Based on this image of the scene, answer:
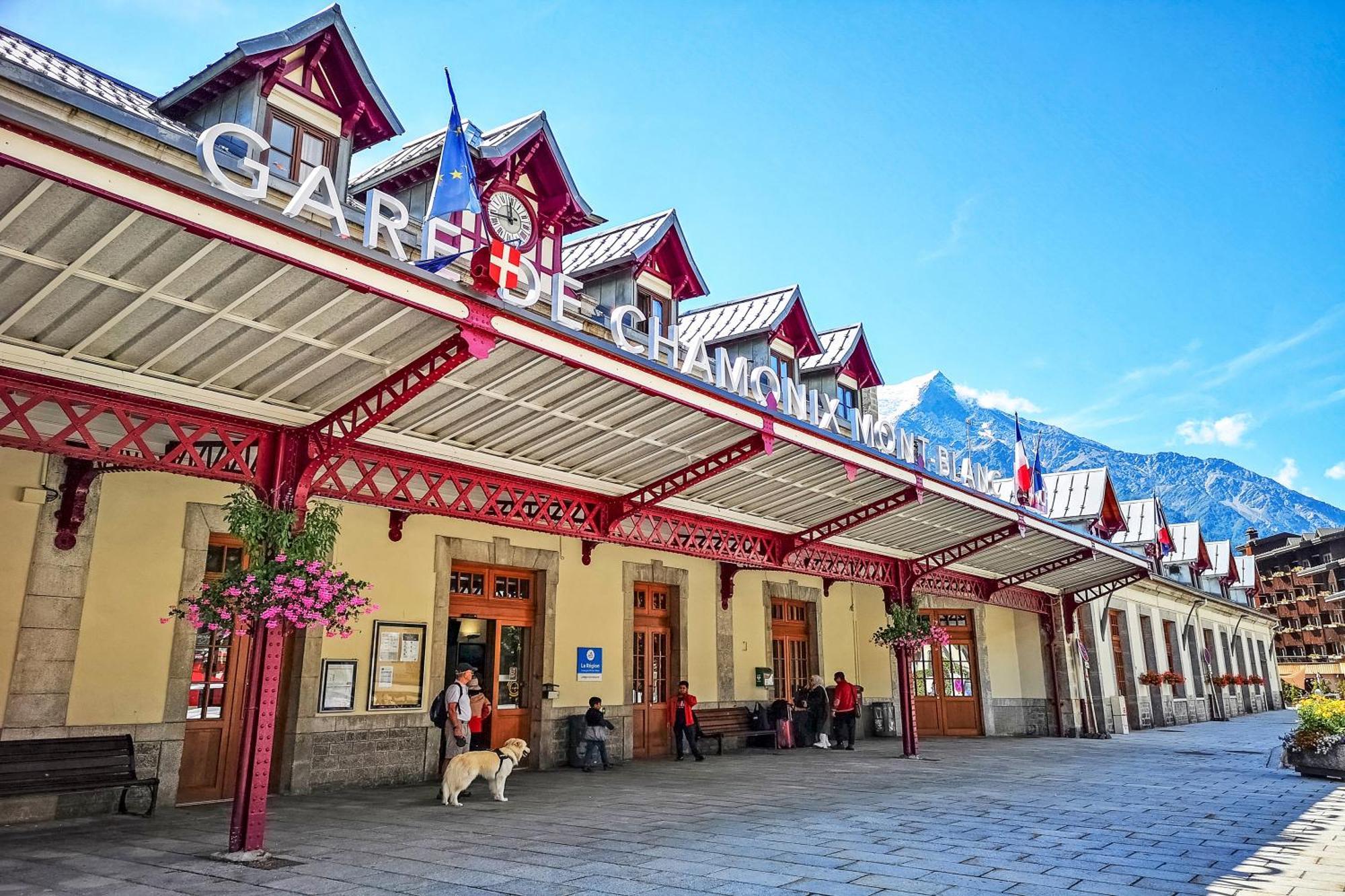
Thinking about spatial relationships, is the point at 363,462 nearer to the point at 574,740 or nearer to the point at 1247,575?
the point at 574,740

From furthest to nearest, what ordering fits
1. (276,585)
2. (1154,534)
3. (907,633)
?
(1154,534) → (907,633) → (276,585)

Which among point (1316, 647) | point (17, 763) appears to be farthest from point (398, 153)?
point (1316, 647)

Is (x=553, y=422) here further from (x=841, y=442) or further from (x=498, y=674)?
(x=498, y=674)

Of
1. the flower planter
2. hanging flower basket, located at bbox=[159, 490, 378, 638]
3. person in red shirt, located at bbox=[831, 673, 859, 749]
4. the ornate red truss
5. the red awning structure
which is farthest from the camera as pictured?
person in red shirt, located at bbox=[831, 673, 859, 749]

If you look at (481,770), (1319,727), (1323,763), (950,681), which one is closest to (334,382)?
(481,770)

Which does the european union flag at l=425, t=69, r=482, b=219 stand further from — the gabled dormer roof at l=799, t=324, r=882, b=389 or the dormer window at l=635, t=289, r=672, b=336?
the gabled dormer roof at l=799, t=324, r=882, b=389

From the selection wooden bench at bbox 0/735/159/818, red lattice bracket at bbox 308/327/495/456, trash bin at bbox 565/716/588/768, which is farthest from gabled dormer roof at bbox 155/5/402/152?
trash bin at bbox 565/716/588/768

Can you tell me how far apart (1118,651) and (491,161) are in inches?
816

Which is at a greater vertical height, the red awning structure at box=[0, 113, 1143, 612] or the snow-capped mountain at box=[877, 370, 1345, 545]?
the snow-capped mountain at box=[877, 370, 1345, 545]

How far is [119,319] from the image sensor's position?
5719 mm

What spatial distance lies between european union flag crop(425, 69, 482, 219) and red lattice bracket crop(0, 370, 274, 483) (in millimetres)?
2547

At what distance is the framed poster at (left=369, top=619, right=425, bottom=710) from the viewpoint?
33.4ft

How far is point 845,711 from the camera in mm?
16359

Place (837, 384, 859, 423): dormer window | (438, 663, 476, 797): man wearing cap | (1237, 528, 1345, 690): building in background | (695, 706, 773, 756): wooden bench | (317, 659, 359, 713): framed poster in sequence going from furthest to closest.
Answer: (1237, 528, 1345, 690): building in background → (837, 384, 859, 423): dormer window → (695, 706, 773, 756): wooden bench → (317, 659, 359, 713): framed poster → (438, 663, 476, 797): man wearing cap
